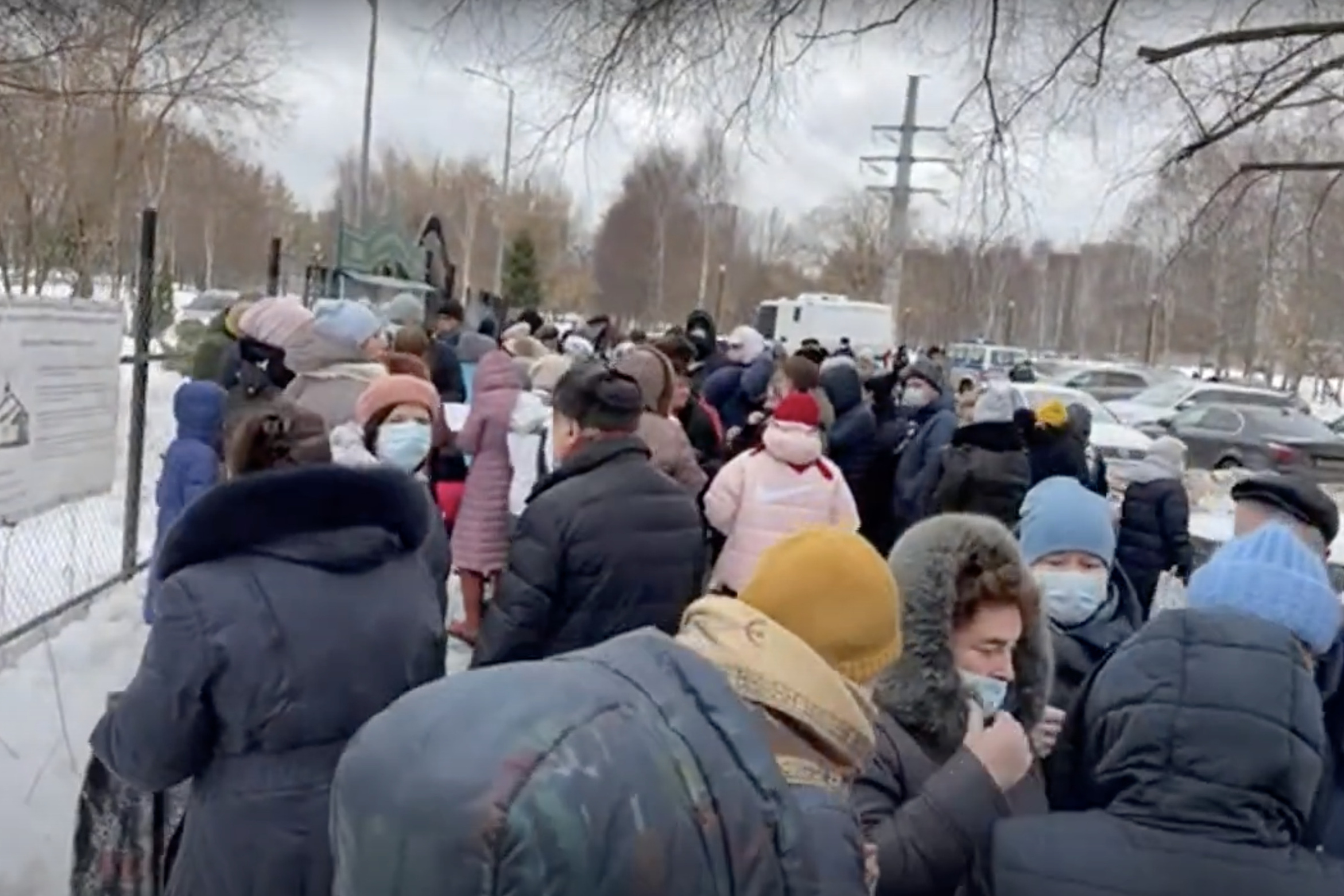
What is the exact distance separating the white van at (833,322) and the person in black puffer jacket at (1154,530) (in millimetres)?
25891

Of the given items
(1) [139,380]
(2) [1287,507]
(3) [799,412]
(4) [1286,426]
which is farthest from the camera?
(4) [1286,426]

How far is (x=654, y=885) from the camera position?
1119 mm

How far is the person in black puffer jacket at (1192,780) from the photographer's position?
2.33 metres

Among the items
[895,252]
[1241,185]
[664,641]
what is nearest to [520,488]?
[664,641]

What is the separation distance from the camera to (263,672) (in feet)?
8.43

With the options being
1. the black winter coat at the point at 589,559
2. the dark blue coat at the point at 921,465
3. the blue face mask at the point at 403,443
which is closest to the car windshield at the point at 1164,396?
the dark blue coat at the point at 921,465

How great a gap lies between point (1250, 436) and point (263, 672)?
22.7 m

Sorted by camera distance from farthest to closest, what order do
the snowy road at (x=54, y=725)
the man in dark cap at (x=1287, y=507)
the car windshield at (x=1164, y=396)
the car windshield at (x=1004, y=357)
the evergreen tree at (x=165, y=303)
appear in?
1. the car windshield at (x=1004, y=357)
2. the car windshield at (x=1164, y=396)
3. the evergreen tree at (x=165, y=303)
4. the snowy road at (x=54, y=725)
5. the man in dark cap at (x=1287, y=507)

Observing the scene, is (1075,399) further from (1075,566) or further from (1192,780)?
(1192,780)

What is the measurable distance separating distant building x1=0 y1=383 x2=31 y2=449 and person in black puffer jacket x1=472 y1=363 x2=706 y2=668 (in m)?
2.32

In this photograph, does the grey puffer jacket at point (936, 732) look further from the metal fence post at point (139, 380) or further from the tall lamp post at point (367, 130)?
the tall lamp post at point (367, 130)

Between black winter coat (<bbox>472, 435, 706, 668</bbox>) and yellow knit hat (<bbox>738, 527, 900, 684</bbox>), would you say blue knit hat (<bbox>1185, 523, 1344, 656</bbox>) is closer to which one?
yellow knit hat (<bbox>738, 527, 900, 684</bbox>)

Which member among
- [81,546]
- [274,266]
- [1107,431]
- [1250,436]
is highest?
[274,266]

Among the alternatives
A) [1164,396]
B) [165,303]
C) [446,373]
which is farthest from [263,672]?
[1164,396]
